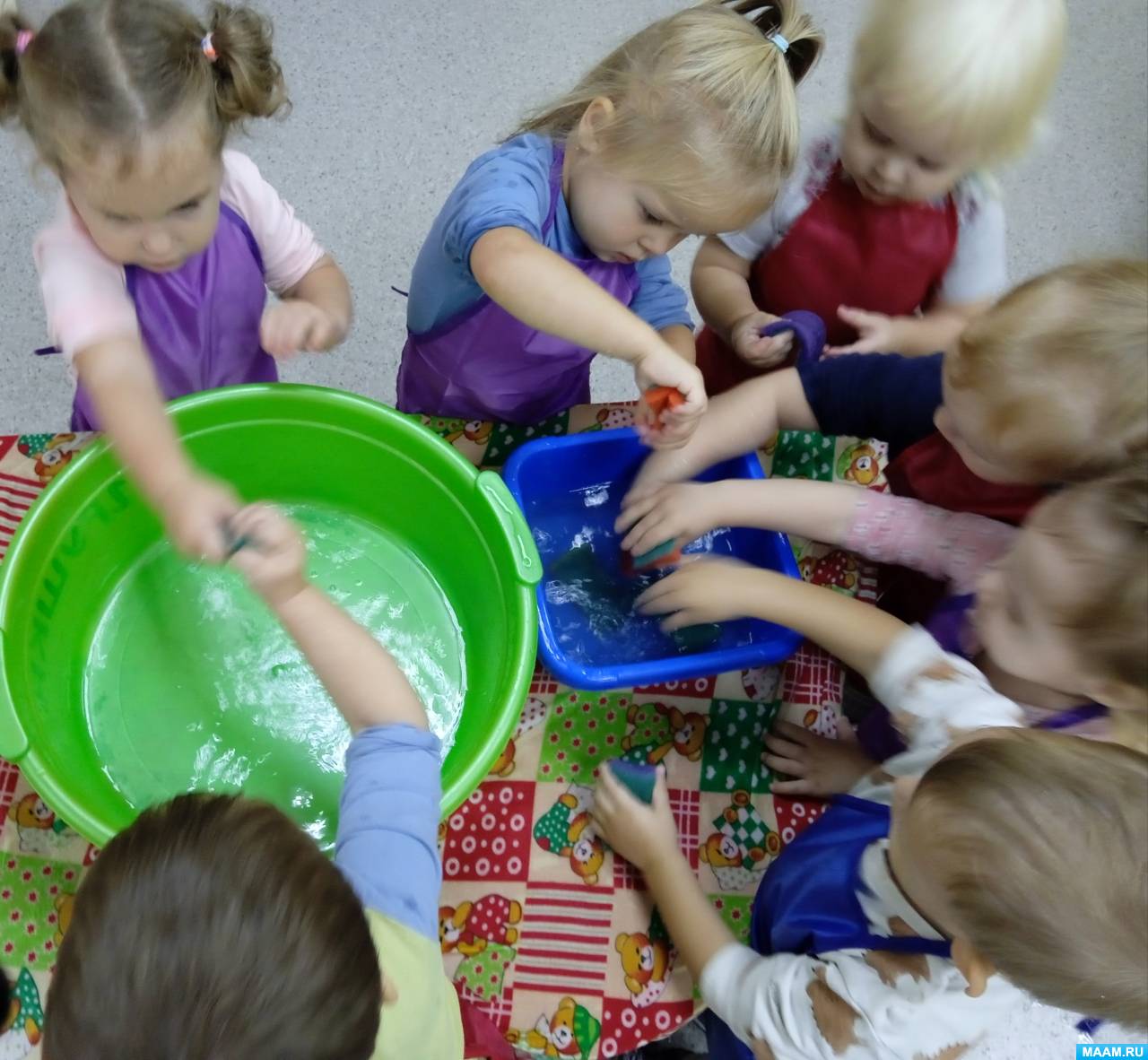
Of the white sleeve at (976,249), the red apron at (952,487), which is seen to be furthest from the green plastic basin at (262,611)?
the white sleeve at (976,249)

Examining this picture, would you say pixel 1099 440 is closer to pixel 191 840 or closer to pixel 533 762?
pixel 533 762

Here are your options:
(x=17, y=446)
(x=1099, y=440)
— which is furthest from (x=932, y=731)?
(x=17, y=446)

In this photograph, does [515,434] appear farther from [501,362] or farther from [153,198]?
[153,198]

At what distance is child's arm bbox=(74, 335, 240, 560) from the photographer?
2.07 ft

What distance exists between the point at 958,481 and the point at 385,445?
529mm

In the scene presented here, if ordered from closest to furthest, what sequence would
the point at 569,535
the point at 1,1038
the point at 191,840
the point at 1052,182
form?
the point at 191,840, the point at 1,1038, the point at 569,535, the point at 1052,182

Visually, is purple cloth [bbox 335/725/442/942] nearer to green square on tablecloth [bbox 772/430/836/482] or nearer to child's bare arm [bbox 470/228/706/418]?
child's bare arm [bbox 470/228/706/418]

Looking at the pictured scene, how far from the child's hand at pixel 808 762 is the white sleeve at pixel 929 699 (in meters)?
0.04

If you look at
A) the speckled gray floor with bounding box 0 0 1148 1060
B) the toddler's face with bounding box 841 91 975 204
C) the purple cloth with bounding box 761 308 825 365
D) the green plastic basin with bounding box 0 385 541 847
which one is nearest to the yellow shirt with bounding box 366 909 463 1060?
the green plastic basin with bounding box 0 385 541 847

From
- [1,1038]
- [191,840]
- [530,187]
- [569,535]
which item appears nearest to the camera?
[191,840]

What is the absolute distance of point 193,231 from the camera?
72cm

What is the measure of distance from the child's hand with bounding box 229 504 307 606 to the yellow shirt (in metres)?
0.22

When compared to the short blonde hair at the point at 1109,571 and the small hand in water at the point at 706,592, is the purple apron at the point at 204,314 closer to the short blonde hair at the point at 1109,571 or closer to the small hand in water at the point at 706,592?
the small hand in water at the point at 706,592

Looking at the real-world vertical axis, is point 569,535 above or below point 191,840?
below
